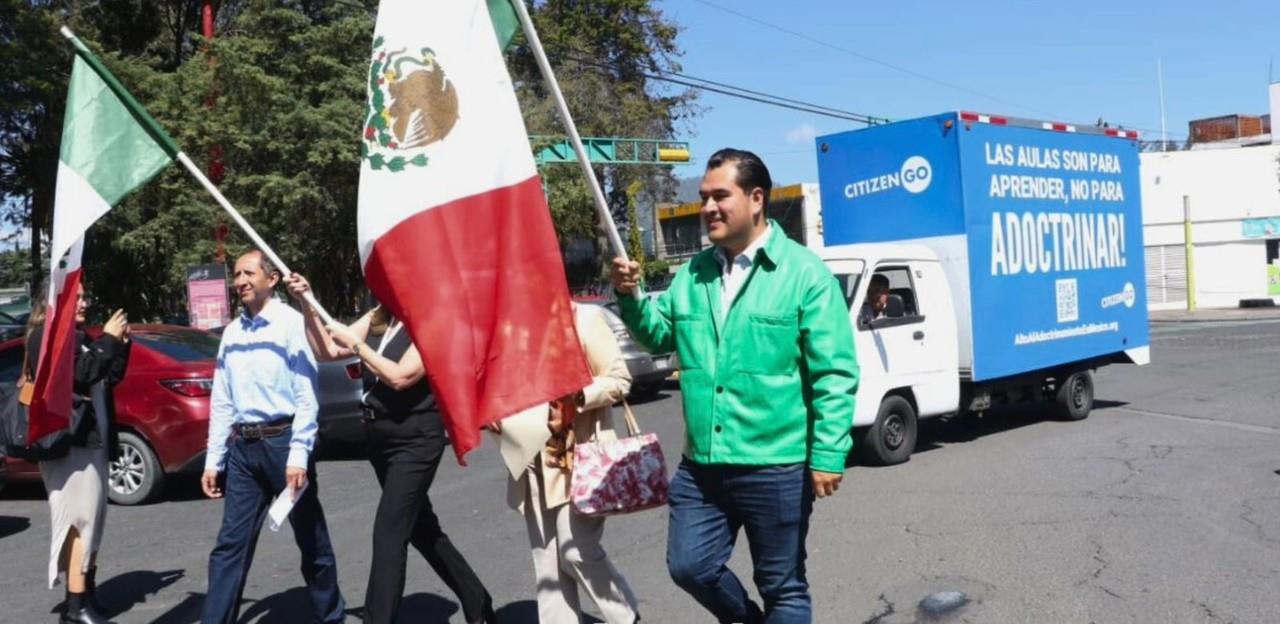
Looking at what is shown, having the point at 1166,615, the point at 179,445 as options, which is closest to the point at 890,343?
the point at 1166,615

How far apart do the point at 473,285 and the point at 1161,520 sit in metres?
5.18

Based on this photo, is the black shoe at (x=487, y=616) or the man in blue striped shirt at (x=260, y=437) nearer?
the man in blue striped shirt at (x=260, y=437)

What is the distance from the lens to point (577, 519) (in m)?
4.91

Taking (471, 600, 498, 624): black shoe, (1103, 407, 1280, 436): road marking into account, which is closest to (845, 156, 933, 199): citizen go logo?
(1103, 407, 1280, 436): road marking

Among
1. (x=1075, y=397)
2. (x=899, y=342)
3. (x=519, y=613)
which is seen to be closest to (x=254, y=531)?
(x=519, y=613)

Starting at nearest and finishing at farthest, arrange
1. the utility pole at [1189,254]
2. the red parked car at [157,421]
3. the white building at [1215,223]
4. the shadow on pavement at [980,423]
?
the red parked car at [157,421]
the shadow on pavement at [980,423]
the utility pole at [1189,254]
the white building at [1215,223]

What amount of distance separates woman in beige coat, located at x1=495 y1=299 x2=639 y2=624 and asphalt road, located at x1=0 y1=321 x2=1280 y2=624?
0.77 m

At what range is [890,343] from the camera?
399 inches

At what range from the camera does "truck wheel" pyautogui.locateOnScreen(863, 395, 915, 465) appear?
9867mm

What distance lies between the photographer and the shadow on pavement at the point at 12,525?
8.92m

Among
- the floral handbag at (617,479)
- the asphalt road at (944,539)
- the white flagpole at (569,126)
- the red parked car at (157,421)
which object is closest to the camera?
the white flagpole at (569,126)

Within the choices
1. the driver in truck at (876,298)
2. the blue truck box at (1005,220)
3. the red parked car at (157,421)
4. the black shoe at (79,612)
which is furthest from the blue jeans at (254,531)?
the blue truck box at (1005,220)

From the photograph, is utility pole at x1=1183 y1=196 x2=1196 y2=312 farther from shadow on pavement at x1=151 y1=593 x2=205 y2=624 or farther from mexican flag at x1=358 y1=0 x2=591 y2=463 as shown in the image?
mexican flag at x1=358 y1=0 x2=591 y2=463

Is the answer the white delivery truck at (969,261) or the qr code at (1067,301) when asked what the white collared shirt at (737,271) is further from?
the qr code at (1067,301)
